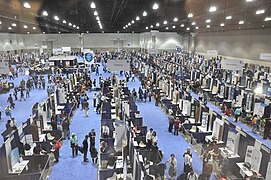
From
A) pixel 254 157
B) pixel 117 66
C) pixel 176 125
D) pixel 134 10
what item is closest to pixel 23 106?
pixel 117 66

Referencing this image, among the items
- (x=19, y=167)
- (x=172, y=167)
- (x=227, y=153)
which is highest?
(x=227, y=153)

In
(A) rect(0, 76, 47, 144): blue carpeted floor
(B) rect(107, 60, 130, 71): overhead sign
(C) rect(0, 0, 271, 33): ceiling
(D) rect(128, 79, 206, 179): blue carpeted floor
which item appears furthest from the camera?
(B) rect(107, 60, 130, 71): overhead sign

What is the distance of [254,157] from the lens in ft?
30.8

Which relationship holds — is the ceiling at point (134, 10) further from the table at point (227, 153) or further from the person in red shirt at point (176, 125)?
the table at point (227, 153)

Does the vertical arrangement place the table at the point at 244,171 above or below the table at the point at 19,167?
above

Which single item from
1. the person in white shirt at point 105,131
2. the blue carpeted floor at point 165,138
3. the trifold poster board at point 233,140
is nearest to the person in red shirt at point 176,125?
the blue carpeted floor at point 165,138

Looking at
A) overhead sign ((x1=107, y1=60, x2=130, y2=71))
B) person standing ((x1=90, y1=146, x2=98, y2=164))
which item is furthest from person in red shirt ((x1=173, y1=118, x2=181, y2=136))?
overhead sign ((x1=107, y1=60, x2=130, y2=71))

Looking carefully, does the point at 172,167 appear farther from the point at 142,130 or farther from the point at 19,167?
the point at 19,167

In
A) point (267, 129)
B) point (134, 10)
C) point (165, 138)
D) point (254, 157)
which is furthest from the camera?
point (134, 10)

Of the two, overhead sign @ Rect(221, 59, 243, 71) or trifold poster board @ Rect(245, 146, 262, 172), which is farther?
overhead sign @ Rect(221, 59, 243, 71)

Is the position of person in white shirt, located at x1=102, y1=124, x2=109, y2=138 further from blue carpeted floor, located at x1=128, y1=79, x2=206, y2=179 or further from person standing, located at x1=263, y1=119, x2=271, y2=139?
person standing, located at x1=263, y1=119, x2=271, y2=139

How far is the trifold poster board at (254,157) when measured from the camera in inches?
360

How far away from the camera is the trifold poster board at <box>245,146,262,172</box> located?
9.15 m

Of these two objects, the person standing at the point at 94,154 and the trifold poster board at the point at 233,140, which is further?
the person standing at the point at 94,154
